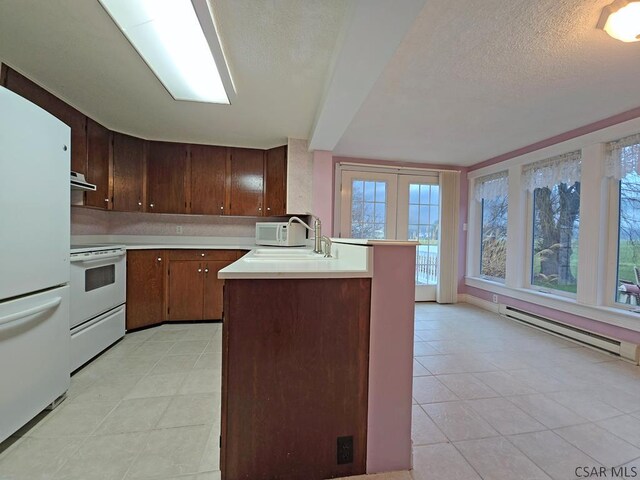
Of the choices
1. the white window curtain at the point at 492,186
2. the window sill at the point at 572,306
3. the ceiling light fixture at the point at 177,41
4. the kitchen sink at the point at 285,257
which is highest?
the ceiling light fixture at the point at 177,41

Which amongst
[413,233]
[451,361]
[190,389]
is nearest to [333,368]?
[190,389]

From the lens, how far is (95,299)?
229 centimetres

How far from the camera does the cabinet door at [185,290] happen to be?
3.15 metres

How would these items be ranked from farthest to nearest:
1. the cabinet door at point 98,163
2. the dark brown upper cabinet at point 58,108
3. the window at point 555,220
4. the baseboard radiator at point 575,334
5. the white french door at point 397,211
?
the white french door at point 397,211
the window at point 555,220
the cabinet door at point 98,163
the baseboard radiator at point 575,334
the dark brown upper cabinet at point 58,108

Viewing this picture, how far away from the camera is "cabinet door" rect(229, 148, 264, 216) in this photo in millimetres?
Result: 3549

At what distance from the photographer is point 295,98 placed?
229 centimetres

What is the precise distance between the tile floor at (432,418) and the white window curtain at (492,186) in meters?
2.20

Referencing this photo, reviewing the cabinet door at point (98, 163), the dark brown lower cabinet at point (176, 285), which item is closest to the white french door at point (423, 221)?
the dark brown lower cabinet at point (176, 285)

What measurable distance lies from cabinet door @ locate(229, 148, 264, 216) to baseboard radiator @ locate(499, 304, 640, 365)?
141 inches

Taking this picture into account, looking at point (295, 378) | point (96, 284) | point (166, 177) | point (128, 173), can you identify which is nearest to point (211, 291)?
point (96, 284)

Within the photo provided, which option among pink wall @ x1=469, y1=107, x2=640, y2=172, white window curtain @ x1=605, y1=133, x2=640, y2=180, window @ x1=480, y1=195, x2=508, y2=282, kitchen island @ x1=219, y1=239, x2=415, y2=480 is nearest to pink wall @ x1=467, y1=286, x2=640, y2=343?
window @ x1=480, y1=195, x2=508, y2=282

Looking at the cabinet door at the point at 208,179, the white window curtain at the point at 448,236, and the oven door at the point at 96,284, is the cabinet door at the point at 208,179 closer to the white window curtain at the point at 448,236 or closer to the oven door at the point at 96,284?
the oven door at the point at 96,284

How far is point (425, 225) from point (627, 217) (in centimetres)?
220

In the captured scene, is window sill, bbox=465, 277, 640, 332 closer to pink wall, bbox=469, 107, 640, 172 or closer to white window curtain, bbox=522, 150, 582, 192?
white window curtain, bbox=522, 150, 582, 192
